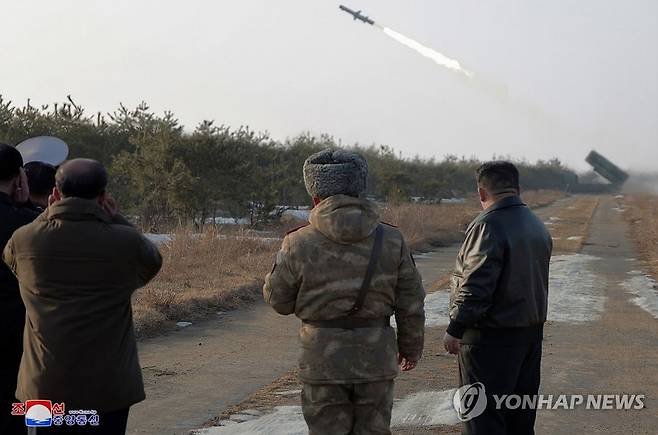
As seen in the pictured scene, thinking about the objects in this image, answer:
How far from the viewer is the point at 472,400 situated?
4.77 metres

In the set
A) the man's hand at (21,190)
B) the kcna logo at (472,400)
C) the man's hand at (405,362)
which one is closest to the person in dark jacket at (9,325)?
the man's hand at (21,190)

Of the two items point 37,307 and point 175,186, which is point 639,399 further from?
point 175,186

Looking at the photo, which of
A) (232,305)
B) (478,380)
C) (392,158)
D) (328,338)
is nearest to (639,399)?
(478,380)

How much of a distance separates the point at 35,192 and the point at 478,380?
8.62 ft

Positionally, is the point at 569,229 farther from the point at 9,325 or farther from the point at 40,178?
the point at 9,325

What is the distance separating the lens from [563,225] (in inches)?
1416

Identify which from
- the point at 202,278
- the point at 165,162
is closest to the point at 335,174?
the point at 202,278

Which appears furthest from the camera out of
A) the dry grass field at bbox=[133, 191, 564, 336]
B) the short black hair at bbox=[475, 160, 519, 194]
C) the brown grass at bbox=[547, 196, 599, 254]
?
the brown grass at bbox=[547, 196, 599, 254]

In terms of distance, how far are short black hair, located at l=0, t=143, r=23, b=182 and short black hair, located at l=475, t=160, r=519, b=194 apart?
8.43ft

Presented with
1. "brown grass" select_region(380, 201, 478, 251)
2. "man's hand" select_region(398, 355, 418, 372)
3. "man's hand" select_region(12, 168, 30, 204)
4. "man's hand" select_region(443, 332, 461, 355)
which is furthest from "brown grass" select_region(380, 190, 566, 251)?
"man's hand" select_region(12, 168, 30, 204)

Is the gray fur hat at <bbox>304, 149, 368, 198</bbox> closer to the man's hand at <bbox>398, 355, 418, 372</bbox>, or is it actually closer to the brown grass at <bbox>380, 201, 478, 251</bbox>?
the man's hand at <bbox>398, 355, 418, 372</bbox>

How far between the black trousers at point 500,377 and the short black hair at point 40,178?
2455 mm

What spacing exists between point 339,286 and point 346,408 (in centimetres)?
57

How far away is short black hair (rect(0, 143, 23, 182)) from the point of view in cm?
430
